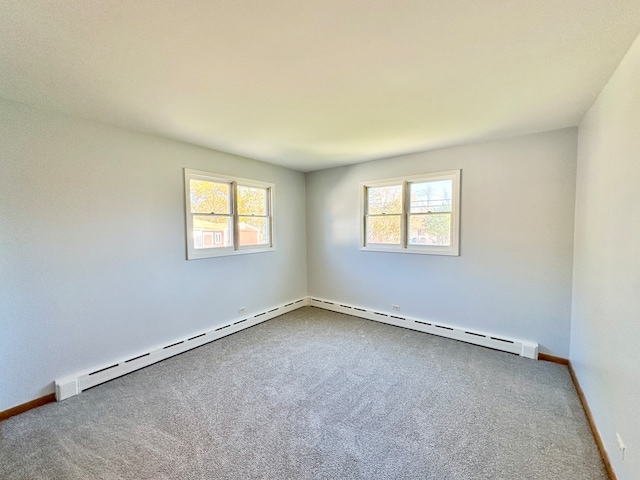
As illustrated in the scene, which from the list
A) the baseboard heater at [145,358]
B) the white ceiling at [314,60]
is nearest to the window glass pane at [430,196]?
the white ceiling at [314,60]

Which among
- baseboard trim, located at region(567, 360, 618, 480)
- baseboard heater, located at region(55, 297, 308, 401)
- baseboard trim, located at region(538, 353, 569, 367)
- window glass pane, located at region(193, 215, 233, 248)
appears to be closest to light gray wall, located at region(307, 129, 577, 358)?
baseboard trim, located at region(538, 353, 569, 367)

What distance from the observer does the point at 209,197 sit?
374cm

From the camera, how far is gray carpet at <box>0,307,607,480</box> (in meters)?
1.74

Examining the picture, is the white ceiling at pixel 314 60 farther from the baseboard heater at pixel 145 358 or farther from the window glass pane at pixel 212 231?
the baseboard heater at pixel 145 358

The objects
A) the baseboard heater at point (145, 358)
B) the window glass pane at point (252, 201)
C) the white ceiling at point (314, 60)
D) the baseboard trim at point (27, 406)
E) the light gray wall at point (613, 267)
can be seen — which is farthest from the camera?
the window glass pane at point (252, 201)

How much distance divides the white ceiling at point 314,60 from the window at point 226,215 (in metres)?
0.97

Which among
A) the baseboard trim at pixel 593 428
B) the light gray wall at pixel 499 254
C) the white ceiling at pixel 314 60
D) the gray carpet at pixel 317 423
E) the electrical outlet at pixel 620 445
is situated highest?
the white ceiling at pixel 314 60

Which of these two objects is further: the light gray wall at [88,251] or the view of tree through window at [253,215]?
the view of tree through window at [253,215]

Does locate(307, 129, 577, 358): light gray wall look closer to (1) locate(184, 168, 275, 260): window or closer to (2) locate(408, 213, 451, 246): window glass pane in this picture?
(2) locate(408, 213, 451, 246): window glass pane

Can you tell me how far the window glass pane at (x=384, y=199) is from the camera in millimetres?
4223

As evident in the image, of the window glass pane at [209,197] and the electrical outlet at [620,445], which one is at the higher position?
the window glass pane at [209,197]

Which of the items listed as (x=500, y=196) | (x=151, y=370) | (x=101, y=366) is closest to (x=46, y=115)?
(x=101, y=366)

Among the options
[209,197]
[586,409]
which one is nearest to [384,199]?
[209,197]

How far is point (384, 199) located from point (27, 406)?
15.0 feet
